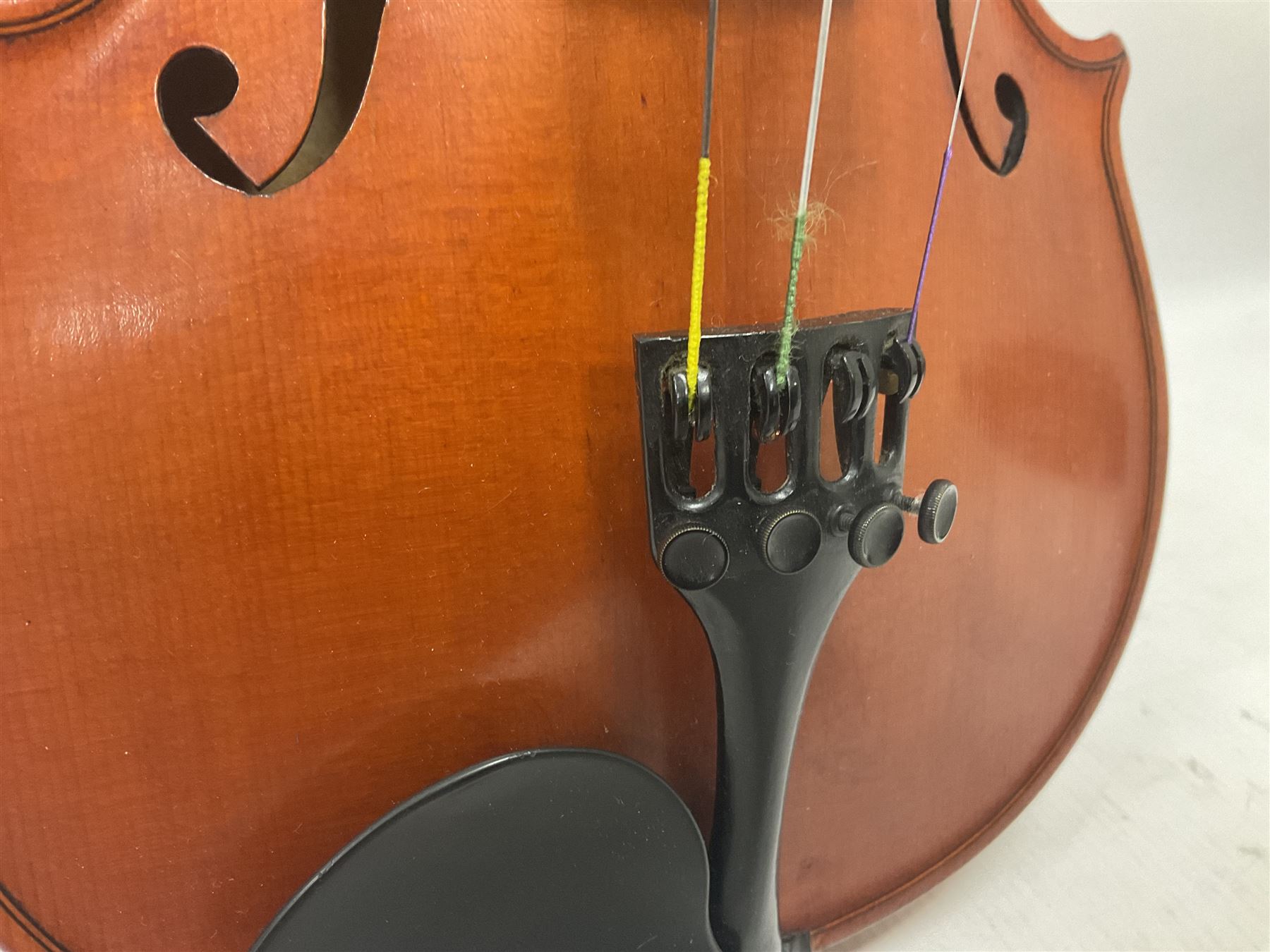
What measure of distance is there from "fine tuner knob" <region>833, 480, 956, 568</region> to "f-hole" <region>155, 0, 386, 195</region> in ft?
1.03

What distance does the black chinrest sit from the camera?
1.42ft

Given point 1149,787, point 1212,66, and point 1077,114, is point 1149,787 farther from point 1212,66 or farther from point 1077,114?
point 1212,66

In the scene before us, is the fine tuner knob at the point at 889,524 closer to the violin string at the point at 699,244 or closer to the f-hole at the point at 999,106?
the violin string at the point at 699,244

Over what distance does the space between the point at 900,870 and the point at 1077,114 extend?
1.82 feet

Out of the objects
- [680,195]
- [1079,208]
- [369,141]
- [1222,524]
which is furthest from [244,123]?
[1222,524]

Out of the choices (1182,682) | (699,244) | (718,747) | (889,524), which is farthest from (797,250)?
(1182,682)

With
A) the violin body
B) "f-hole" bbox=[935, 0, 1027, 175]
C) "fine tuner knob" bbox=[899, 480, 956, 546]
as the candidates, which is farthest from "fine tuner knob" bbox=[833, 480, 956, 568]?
"f-hole" bbox=[935, 0, 1027, 175]

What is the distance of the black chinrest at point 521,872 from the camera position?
0.43 meters

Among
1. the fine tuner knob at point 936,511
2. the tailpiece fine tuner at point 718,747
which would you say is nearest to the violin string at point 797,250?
the tailpiece fine tuner at point 718,747

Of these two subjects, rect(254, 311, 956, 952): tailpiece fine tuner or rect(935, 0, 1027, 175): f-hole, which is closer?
rect(254, 311, 956, 952): tailpiece fine tuner

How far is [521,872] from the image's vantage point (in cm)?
47

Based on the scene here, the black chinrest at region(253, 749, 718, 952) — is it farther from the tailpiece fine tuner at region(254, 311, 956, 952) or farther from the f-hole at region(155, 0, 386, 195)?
the f-hole at region(155, 0, 386, 195)

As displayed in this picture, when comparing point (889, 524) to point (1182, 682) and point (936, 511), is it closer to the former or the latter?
point (936, 511)

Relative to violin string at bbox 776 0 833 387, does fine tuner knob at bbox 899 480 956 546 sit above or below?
below
